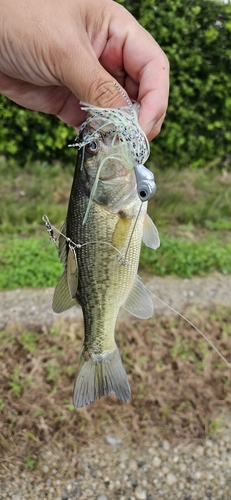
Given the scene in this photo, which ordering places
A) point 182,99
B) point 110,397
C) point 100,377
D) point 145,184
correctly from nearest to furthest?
point 145,184 → point 100,377 → point 110,397 → point 182,99

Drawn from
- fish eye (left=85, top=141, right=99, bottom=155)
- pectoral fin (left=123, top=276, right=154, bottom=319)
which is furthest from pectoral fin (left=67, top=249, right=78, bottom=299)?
fish eye (left=85, top=141, right=99, bottom=155)

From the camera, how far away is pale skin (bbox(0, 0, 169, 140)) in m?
1.71

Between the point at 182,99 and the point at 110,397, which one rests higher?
the point at 182,99

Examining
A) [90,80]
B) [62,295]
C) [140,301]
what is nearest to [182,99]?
[90,80]

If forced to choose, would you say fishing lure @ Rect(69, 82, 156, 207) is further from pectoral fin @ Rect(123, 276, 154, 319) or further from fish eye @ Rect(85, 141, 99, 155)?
pectoral fin @ Rect(123, 276, 154, 319)

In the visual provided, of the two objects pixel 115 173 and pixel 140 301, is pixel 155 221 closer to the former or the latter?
pixel 140 301

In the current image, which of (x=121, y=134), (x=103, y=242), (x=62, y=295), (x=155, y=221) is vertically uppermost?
(x=121, y=134)

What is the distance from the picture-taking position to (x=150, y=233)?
180cm

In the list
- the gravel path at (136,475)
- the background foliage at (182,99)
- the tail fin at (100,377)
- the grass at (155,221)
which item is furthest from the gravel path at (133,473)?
the background foliage at (182,99)

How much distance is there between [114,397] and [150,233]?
1.57 meters

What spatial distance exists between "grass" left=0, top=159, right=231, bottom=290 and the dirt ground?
29 centimetres

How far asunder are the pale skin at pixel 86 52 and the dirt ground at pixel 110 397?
1.83 meters

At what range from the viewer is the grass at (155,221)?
12.7 ft

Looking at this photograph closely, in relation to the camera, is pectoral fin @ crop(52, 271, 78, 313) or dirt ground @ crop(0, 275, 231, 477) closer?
pectoral fin @ crop(52, 271, 78, 313)
